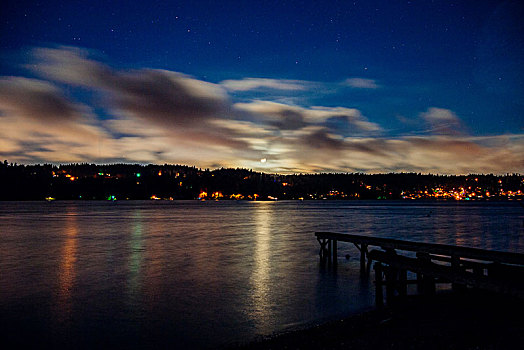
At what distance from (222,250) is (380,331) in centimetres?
2416

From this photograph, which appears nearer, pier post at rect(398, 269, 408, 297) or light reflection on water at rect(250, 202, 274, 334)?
light reflection on water at rect(250, 202, 274, 334)

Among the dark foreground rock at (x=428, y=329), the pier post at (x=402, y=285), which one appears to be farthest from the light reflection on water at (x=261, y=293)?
the pier post at (x=402, y=285)

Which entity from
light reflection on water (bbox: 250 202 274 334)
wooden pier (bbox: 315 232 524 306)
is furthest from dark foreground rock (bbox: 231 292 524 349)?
light reflection on water (bbox: 250 202 274 334)

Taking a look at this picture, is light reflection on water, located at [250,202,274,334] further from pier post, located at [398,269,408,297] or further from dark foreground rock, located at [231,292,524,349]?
pier post, located at [398,269,408,297]

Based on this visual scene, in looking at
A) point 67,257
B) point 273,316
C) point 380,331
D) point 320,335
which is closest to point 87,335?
point 273,316

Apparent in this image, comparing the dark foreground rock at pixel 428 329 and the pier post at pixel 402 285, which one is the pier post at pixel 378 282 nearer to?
the pier post at pixel 402 285

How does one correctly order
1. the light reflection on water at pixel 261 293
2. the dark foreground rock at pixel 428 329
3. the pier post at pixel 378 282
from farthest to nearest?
the pier post at pixel 378 282 → the light reflection on water at pixel 261 293 → the dark foreground rock at pixel 428 329

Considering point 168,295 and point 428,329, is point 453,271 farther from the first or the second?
point 168,295

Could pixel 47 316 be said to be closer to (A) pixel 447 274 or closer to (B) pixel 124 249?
(A) pixel 447 274

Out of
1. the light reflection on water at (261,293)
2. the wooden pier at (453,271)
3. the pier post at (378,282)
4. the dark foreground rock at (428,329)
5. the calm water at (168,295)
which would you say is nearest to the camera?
the dark foreground rock at (428,329)

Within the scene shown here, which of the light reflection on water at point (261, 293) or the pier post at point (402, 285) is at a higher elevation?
the pier post at point (402, 285)

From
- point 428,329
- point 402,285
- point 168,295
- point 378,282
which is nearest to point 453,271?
point 428,329

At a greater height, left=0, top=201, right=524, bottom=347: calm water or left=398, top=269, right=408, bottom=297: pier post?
left=398, top=269, right=408, bottom=297: pier post

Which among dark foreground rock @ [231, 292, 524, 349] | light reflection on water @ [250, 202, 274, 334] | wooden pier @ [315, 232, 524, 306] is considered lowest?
light reflection on water @ [250, 202, 274, 334]
